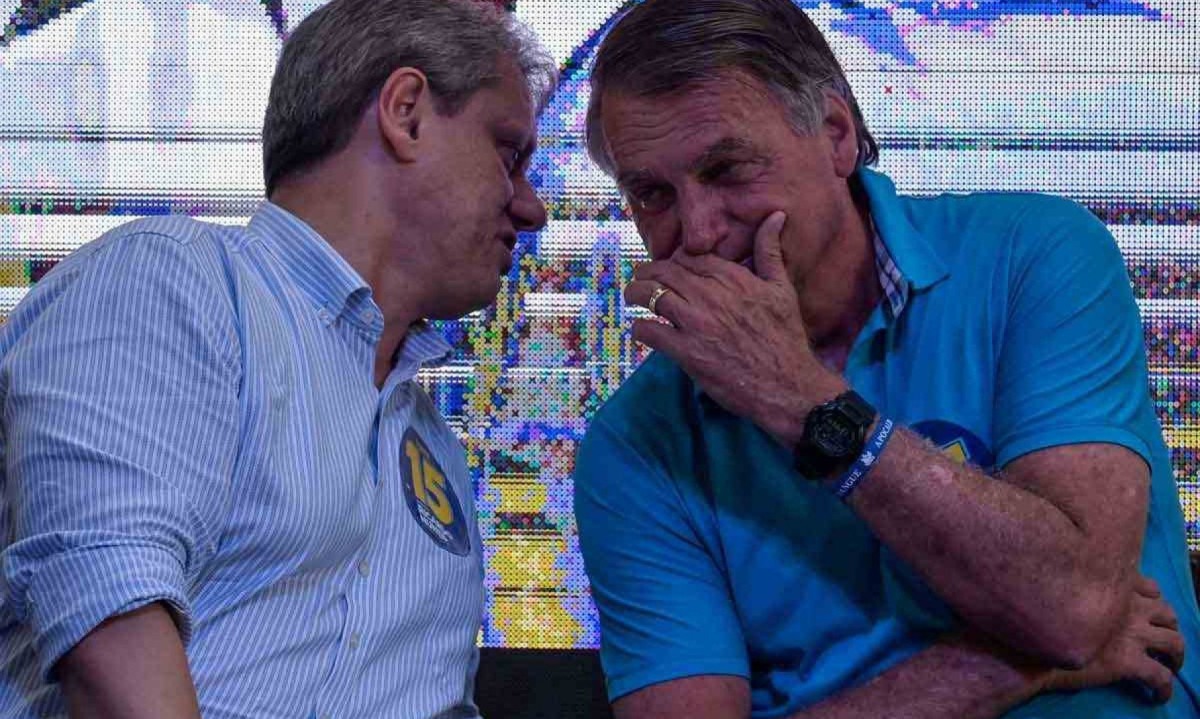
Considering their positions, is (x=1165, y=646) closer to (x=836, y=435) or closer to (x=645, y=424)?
(x=836, y=435)

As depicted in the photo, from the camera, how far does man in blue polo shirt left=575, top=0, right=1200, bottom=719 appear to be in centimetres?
163

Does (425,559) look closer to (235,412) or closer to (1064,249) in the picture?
(235,412)

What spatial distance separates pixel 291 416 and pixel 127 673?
383mm

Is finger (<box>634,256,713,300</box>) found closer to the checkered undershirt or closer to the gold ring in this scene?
the gold ring

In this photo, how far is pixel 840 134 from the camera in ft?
6.36

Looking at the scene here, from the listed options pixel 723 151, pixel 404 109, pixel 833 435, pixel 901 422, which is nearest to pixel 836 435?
pixel 833 435

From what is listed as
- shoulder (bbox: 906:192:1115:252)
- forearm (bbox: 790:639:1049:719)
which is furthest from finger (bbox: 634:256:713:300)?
forearm (bbox: 790:639:1049:719)

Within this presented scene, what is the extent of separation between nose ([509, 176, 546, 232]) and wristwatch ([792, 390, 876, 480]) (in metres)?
0.64

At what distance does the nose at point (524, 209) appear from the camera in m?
2.12

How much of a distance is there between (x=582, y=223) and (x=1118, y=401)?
1.13 meters

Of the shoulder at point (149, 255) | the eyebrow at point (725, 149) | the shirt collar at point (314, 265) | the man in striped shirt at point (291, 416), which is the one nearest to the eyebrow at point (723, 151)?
the eyebrow at point (725, 149)

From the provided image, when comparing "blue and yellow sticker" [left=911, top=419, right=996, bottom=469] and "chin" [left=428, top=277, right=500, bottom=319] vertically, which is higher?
"chin" [left=428, top=277, right=500, bottom=319]

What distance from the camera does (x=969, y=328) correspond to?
1809mm

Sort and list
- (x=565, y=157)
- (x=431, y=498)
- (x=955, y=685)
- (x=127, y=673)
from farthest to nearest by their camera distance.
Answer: (x=565, y=157) < (x=431, y=498) < (x=955, y=685) < (x=127, y=673)
